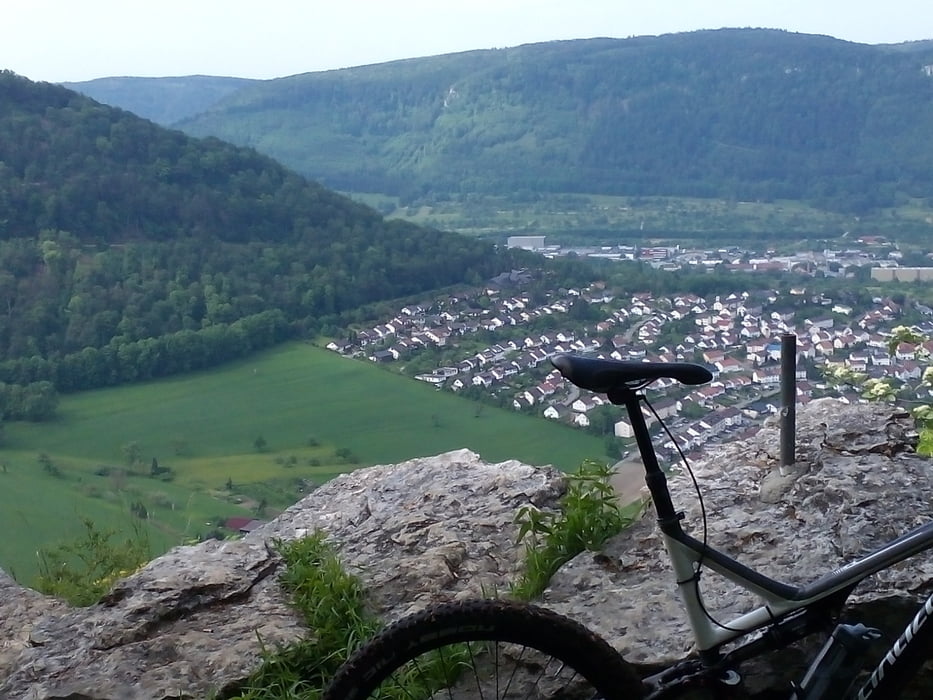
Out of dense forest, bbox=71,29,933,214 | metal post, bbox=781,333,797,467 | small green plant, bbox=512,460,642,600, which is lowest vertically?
small green plant, bbox=512,460,642,600

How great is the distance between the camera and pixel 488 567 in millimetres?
3242

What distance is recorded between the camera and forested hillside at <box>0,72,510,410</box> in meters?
9.23

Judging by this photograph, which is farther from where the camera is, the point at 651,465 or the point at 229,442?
the point at 229,442

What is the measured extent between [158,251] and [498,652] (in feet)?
37.5

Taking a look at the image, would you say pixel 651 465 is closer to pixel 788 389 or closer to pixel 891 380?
pixel 788 389

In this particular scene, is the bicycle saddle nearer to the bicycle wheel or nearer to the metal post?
the bicycle wheel

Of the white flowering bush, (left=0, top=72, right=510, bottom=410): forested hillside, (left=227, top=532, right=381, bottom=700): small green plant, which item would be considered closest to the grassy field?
(left=0, top=72, right=510, bottom=410): forested hillside

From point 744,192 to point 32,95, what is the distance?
16109 mm

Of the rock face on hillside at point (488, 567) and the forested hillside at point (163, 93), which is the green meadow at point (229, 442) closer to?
the rock face on hillside at point (488, 567)

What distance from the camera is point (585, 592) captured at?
292 centimetres

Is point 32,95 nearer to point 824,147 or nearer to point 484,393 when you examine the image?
point 484,393

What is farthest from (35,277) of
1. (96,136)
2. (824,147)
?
(824,147)

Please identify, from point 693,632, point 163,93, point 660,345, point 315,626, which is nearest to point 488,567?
point 315,626

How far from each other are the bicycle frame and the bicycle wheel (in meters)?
0.22
